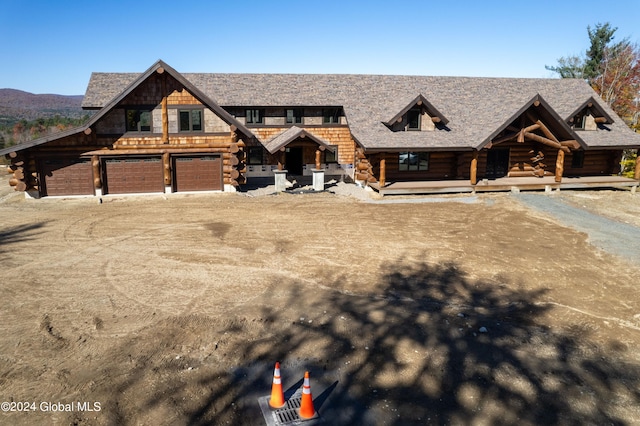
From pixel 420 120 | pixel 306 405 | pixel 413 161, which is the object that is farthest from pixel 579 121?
pixel 306 405

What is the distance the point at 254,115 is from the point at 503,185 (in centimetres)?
1621

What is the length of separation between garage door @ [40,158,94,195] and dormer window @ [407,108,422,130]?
1812 centimetres

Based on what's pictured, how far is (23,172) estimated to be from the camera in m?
22.2

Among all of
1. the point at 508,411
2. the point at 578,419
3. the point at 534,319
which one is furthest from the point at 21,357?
the point at 534,319

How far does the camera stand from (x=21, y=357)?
8.12 meters

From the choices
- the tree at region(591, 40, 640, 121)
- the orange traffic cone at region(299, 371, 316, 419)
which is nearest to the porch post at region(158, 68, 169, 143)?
the orange traffic cone at region(299, 371, 316, 419)

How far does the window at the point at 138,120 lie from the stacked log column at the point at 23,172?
5.15 meters

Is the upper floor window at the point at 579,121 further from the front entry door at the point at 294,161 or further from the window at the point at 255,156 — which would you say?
the window at the point at 255,156

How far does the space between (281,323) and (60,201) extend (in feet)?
60.5

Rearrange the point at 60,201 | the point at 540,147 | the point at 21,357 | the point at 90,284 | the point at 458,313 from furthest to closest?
the point at 540,147, the point at 60,201, the point at 90,284, the point at 458,313, the point at 21,357

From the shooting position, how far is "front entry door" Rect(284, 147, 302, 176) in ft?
98.9

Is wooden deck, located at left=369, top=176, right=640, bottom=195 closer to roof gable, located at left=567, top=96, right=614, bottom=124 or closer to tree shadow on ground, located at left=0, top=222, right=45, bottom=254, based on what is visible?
roof gable, located at left=567, top=96, right=614, bottom=124

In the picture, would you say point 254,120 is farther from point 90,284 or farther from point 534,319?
point 534,319

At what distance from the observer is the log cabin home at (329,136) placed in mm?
23312
